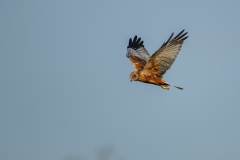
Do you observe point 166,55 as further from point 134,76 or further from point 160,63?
point 134,76

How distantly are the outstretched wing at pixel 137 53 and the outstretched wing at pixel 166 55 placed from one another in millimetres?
2211

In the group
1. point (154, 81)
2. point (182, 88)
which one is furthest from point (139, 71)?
point (182, 88)

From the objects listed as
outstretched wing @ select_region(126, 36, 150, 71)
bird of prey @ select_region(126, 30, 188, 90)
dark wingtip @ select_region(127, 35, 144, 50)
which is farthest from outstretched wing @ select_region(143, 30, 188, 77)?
dark wingtip @ select_region(127, 35, 144, 50)

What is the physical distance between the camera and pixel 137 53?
24484 millimetres

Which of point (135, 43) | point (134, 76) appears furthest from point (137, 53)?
point (134, 76)

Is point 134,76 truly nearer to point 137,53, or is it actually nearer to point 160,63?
point 160,63

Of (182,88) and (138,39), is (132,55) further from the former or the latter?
(182,88)

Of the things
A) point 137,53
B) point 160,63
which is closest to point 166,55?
point 160,63

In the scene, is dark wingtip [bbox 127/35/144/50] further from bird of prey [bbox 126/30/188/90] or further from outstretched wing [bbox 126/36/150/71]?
bird of prey [bbox 126/30/188/90]

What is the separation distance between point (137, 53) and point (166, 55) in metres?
4.96

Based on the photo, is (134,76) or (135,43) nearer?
(134,76)

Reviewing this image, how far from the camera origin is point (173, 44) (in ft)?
64.7

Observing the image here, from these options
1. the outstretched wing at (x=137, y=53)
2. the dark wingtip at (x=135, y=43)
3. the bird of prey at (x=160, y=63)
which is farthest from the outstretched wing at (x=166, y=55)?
the dark wingtip at (x=135, y=43)

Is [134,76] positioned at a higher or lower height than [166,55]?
lower
